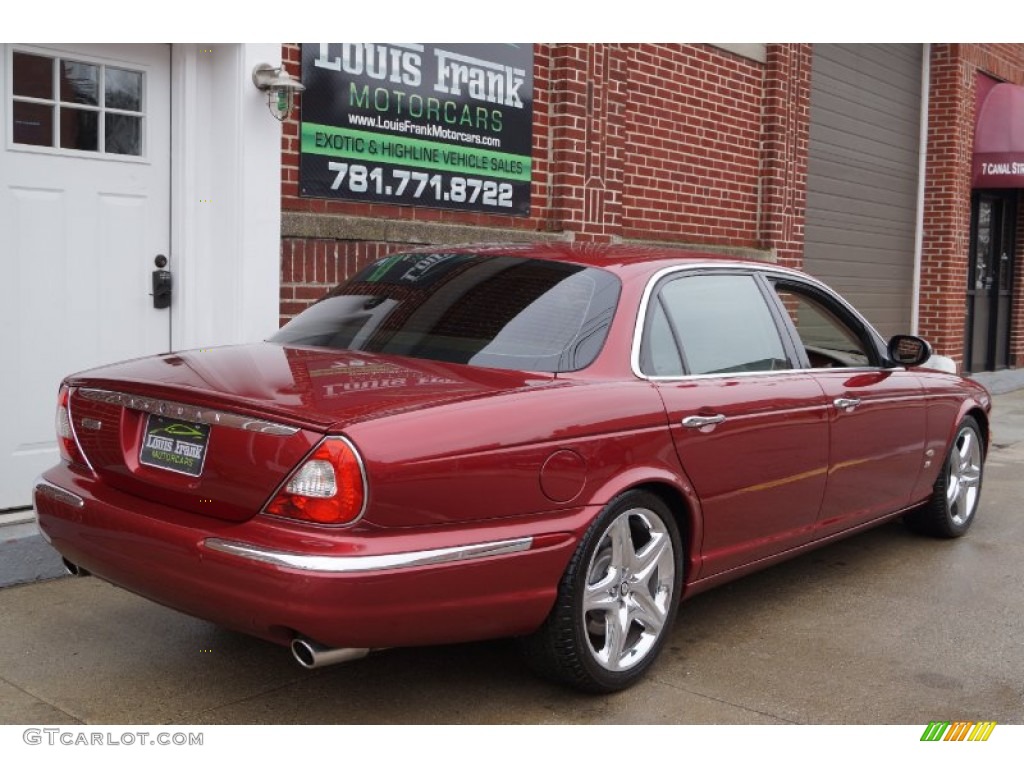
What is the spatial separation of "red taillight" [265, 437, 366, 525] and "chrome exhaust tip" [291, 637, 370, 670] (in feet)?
1.09

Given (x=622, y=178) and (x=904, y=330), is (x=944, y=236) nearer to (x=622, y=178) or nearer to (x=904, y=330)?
(x=904, y=330)

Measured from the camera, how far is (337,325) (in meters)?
4.39

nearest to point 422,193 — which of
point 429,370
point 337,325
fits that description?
point 337,325

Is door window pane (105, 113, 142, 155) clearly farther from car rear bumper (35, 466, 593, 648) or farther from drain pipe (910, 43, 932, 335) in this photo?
drain pipe (910, 43, 932, 335)

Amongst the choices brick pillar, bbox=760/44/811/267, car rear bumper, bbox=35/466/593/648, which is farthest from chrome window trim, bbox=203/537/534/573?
brick pillar, bbox=760/44/811/267

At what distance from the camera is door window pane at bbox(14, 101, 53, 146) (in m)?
5.83

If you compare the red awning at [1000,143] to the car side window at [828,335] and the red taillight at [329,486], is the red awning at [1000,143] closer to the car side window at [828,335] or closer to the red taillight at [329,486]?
the car side window at [828,335]

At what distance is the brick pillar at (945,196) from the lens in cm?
1470

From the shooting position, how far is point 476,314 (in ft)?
13.7

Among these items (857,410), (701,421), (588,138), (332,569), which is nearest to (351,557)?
(332,569)

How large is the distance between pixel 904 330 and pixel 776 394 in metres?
11.0

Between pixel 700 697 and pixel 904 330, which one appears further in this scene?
pixel 904 330

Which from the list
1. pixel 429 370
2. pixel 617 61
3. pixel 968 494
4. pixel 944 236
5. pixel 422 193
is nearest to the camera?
pixel 429 370

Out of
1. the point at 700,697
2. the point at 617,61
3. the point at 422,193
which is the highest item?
the point at 617,61
